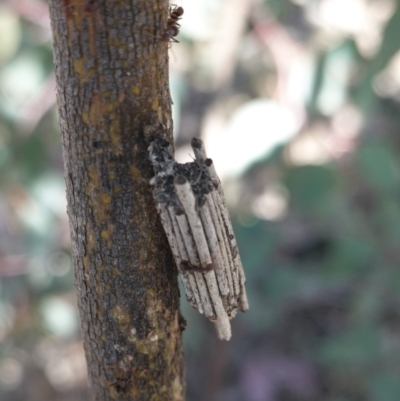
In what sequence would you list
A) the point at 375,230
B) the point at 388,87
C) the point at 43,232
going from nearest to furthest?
the point at 43,232 → the point at 375,230 → the point at 388,87

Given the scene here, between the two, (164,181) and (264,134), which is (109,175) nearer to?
(164,181)

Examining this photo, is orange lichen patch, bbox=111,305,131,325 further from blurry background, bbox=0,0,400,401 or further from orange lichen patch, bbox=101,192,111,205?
blurry background, bbox=0,0,400,401

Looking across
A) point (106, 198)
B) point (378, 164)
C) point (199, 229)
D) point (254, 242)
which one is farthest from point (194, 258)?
point (378, 164)

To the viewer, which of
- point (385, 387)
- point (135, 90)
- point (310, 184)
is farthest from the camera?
point (385, 387)

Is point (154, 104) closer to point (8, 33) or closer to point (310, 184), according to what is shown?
point (310, 184)

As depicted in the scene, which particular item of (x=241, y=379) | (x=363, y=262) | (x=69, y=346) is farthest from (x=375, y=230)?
(x=69, y=346)
